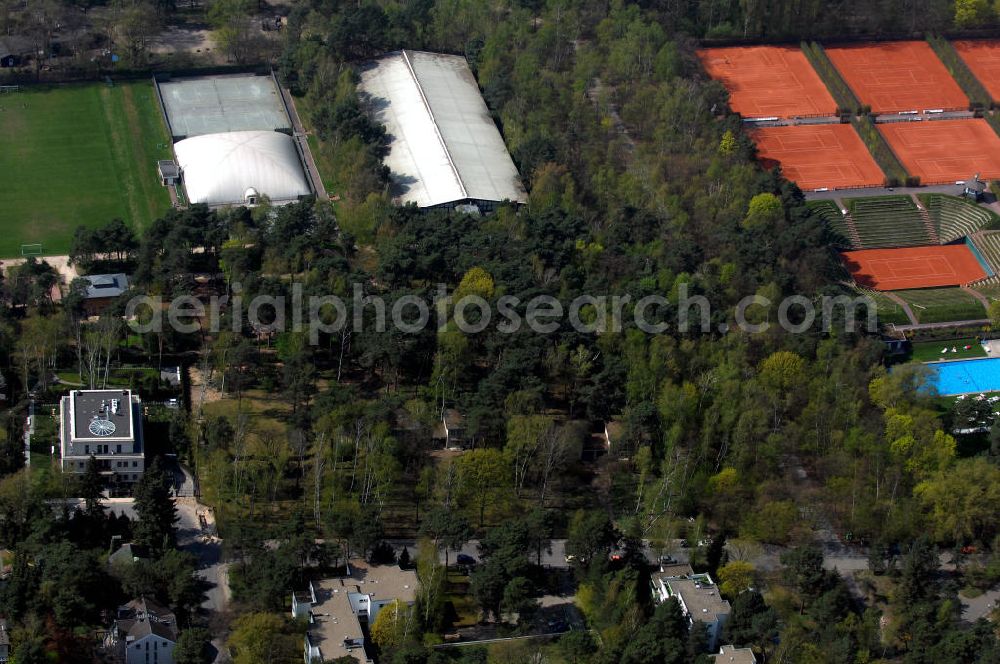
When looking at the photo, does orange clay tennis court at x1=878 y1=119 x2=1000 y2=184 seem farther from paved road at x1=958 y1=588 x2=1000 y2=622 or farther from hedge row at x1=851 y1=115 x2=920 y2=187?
paved road at x1=958 y1=588 x2=1000 y2=622

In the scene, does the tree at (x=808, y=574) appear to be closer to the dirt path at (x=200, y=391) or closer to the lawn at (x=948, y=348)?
the lawn at (x=948, y=348)

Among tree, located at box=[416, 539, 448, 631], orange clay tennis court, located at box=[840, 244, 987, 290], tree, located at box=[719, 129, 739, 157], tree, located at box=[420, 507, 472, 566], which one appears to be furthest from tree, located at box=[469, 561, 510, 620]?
tree, located at box=[719, 129, 739, 157]

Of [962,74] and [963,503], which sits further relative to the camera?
[962,74]

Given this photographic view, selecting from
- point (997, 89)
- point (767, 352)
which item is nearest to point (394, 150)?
point (767, 352)

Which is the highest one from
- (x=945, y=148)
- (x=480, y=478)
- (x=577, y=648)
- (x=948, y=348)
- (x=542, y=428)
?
(x=945, y=148)

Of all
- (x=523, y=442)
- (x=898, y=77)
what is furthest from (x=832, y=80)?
(x=523, y=442)

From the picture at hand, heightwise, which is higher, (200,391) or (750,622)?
(200,391)

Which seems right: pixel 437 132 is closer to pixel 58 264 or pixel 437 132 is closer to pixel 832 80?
pixel 58 264

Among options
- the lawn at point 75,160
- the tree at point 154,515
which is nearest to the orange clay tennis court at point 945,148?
the lawn at point 75,160
